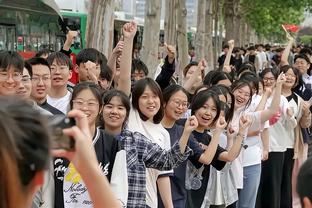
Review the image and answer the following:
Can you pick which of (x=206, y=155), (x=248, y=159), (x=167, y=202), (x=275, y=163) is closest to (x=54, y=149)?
(x=167, y=202)

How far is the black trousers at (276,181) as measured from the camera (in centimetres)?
718

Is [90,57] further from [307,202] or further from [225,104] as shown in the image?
[307,202]

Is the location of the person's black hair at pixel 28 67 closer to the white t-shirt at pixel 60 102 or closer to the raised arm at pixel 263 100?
the white t-shirt at pixel 60 102

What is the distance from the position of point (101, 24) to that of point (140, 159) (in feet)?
17.0

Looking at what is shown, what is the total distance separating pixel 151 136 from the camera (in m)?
4.19

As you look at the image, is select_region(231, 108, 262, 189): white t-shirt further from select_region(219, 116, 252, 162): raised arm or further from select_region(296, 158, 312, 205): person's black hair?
select_region(296, 158, 312, 205): person's black hair

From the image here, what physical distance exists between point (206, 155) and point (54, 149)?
3.32 metres

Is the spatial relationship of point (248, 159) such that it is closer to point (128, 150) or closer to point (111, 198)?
point (128, 150)

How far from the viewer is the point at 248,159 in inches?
243

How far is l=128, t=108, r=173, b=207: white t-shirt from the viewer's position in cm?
414

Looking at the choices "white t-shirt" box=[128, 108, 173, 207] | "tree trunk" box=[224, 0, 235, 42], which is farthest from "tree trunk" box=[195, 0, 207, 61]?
"white t-shirt" box=[128, 108, 173, 207]

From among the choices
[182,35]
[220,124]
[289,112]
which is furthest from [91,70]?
[182,35]

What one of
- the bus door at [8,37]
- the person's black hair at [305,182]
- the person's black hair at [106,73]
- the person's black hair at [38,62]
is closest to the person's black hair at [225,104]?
the person's black hair at [106,73]

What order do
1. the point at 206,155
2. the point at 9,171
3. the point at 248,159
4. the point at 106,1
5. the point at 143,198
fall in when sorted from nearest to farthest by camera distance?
the point at 9,171 → the point at 143,198 → the point at 206,155 → the point at 248,159 → the point at 106,1
